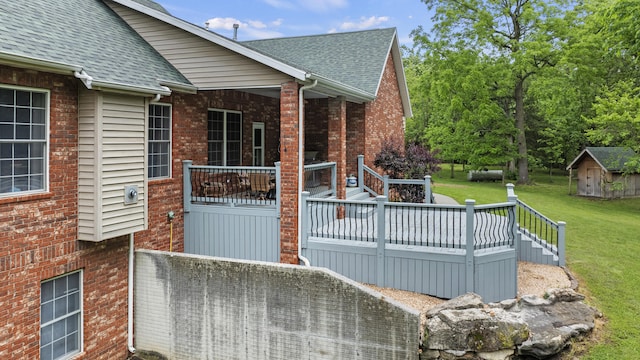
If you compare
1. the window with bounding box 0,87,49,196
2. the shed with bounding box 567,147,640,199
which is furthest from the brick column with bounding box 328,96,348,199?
the shed with bounding box 567,147,640,199

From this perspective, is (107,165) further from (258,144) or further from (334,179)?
(258,144)

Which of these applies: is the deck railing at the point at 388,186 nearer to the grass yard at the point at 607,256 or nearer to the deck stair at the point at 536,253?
the deck stair at the point at 536,253

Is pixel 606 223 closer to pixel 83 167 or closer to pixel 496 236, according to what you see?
pixel 496 236

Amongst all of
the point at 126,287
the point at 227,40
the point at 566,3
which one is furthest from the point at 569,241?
the point at 566,3

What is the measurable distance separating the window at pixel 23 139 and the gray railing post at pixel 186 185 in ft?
11.4

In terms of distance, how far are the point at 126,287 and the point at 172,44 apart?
5.48m

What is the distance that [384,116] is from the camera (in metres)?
17.2

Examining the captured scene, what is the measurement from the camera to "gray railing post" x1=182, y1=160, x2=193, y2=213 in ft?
32.9

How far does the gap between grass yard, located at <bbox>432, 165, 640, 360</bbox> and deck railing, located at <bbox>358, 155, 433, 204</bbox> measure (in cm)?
480

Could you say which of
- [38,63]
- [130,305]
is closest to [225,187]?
[130,305]

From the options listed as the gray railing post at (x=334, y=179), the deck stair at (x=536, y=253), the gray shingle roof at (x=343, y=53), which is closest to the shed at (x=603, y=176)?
the gray shingle roof at (x=343, y=53)

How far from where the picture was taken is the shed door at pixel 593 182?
86.8 feet

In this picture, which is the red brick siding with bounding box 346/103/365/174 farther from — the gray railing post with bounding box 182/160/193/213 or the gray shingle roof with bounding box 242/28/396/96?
the gray railing post with bounding box 182/160/193/213

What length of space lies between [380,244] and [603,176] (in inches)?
909
